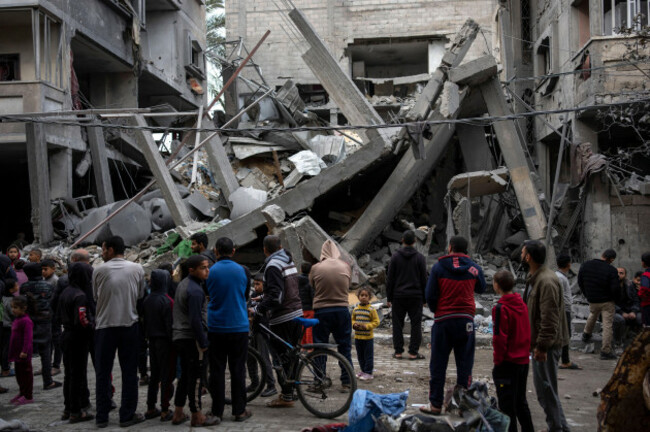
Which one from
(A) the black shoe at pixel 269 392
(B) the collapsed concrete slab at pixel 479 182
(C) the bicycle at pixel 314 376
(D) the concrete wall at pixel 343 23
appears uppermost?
(D) the concrete wall at pixel 343 23

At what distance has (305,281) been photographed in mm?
7285

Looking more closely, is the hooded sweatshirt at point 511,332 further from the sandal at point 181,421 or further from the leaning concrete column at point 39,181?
the leaning concrete column at point 39,181

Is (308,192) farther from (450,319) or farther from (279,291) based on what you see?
(450,319)

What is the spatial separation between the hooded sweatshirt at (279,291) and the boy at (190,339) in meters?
0.75

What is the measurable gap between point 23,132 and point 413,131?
10.8 metres

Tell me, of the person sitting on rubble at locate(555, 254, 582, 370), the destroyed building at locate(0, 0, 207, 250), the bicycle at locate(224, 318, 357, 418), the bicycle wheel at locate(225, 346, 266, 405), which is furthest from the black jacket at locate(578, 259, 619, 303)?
the destroyed building at locate(0, 0, 207, 250)

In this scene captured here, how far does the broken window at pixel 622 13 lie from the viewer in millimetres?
13266

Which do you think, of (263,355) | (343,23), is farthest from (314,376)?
(343,23)

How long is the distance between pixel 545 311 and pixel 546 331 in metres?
0.17

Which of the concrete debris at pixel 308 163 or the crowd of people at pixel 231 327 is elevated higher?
the concrete debris at pixel 308 163

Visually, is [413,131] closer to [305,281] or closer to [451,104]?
[451,104]

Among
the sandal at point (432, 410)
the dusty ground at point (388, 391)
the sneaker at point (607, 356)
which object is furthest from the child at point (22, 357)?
the sneaker at point (607, 356)

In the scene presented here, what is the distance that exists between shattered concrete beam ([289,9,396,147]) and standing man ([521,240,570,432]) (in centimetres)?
901

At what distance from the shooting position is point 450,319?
221 inches
